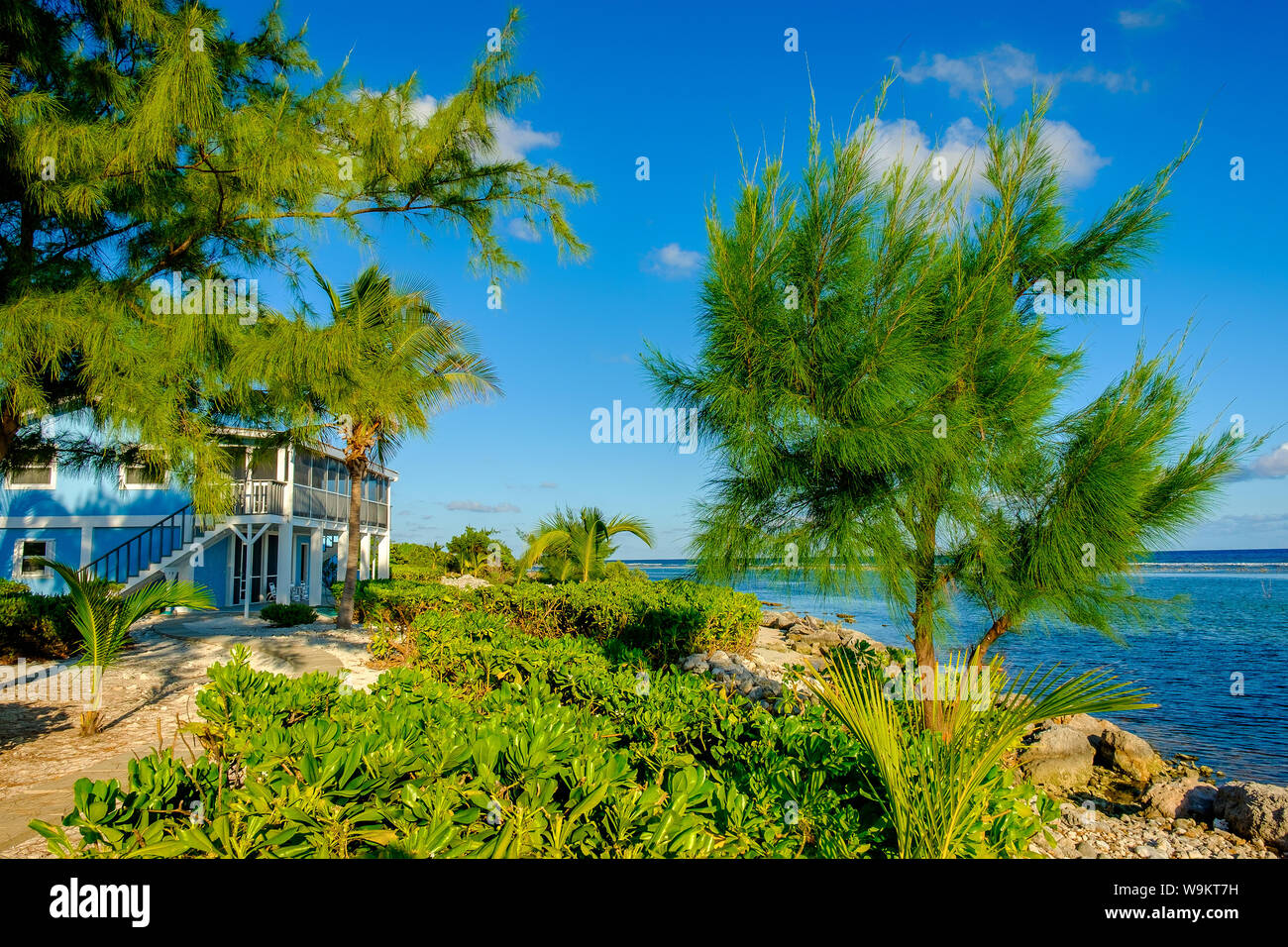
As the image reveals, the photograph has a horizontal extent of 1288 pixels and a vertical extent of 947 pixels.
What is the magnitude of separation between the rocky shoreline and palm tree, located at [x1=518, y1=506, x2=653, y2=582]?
530 cm

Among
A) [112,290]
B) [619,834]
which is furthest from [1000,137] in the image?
[112,290]

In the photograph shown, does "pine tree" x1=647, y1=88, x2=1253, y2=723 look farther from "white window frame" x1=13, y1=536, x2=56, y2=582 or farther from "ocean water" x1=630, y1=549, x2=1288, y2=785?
"white window frame" x1=13, y1=536, x2=56, y2=582

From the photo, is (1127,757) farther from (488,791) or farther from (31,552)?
(31,552)

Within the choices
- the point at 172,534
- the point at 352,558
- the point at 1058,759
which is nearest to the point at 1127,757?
the point at 1058,759

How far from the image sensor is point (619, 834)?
2.09 meters

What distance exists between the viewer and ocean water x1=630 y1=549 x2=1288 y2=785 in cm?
532

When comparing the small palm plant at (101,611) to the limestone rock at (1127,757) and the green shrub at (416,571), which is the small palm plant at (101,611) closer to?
the limestone rock at (1127,757)

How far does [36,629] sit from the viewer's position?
10.1m

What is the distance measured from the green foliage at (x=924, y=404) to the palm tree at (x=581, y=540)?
964cm

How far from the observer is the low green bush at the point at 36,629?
1001 centimetres

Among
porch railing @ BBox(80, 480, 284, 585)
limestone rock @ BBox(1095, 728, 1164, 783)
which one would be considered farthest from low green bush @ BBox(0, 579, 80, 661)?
limestone rock @ BBox(1095, 728, 1164, 783)

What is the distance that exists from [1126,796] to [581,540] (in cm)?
1000

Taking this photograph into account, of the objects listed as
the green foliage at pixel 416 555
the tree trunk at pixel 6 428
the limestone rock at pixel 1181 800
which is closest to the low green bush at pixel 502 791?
the tree trunk at pixel 6 428
